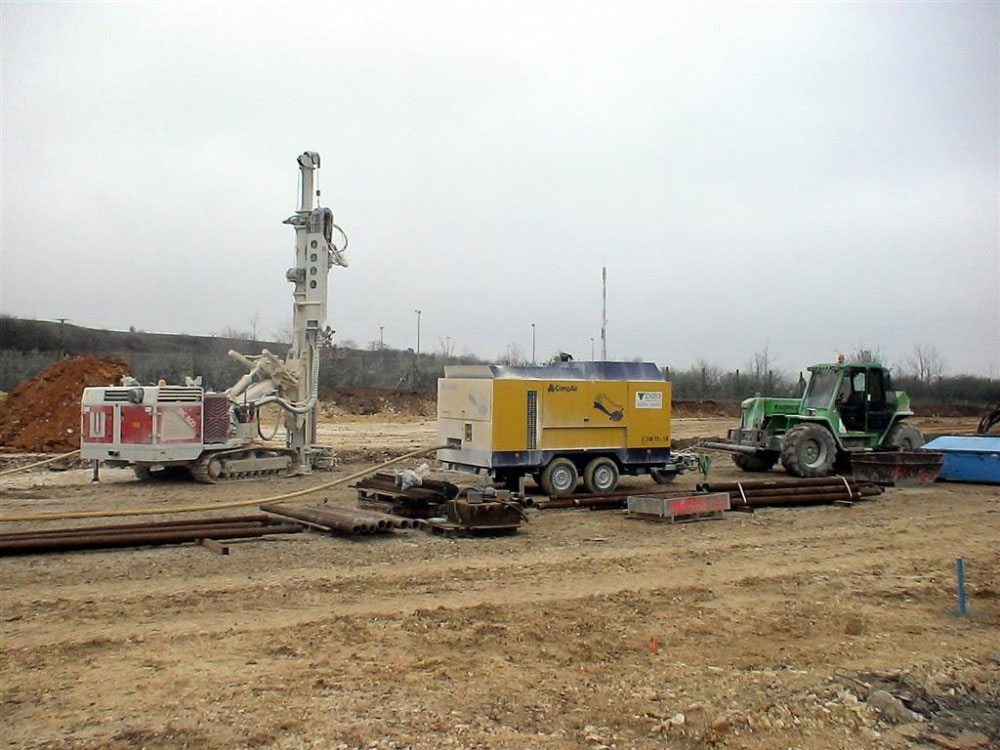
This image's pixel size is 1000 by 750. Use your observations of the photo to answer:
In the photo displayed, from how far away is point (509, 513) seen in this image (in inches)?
483

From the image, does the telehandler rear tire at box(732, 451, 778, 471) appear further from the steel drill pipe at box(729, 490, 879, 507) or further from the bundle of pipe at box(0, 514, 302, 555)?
the bundle of pipe at box(0, 514, 302, 555)

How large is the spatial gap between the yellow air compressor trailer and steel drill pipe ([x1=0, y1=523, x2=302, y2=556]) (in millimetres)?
4065

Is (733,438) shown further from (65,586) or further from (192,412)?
(65,586)

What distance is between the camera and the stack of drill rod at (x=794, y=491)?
1523 cm

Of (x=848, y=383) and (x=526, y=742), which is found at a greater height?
(x=848, y=383)

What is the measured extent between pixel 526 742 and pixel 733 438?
16.1 metres

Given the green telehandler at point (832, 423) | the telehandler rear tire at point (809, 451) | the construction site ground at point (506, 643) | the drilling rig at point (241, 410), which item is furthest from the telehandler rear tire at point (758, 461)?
the drilling rig at point (241, 410)

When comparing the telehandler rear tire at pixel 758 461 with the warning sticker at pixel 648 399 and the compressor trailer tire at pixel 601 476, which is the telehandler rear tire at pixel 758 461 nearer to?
the warning sticker at pixel 648 399

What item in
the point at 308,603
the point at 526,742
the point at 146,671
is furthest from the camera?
the point at 308,603

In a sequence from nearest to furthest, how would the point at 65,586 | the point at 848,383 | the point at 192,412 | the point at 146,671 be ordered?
the point at 146,671 → the point at 65,586 → the point at 192,412 → the point at 848,383

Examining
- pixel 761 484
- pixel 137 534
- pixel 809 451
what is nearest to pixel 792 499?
pixel 761 484

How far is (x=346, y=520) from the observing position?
1162 centimetres

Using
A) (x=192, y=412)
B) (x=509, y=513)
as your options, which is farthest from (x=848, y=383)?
(x=192, y=412)

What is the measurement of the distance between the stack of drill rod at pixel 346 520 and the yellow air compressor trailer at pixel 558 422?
3.06m
